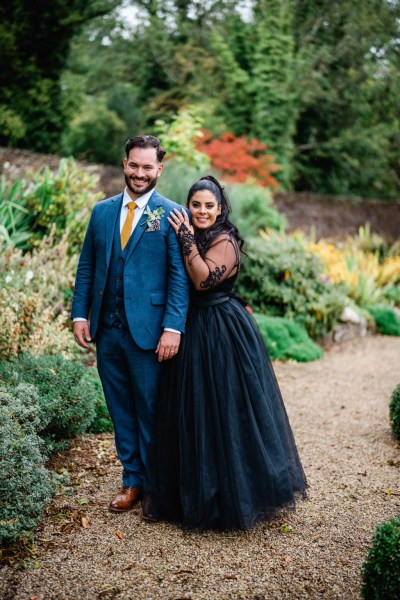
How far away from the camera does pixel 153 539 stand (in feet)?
10.0

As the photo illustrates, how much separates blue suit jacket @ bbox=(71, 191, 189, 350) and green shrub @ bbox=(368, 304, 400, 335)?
6.89m

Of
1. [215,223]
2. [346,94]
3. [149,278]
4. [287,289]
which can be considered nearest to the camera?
[149,278]

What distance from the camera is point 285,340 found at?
734 centimetres

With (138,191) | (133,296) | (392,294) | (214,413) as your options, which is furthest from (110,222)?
(392,294)

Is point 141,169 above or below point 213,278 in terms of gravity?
above

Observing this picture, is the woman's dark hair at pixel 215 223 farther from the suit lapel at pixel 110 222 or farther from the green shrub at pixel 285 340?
the green shrub at pixel 285 340

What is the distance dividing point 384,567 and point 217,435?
1032 millimetres

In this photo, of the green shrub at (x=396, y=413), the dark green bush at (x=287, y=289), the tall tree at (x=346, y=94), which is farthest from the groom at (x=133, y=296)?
the tall tree at (x=346, y=94)

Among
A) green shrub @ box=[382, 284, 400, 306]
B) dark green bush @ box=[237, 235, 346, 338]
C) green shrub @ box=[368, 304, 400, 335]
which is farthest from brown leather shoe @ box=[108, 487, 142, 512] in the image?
green shrub @ box=[382, 284, 400, 306]

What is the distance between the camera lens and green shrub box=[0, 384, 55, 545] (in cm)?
297

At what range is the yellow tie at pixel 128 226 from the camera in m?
3.18

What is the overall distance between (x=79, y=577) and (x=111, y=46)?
19.2 metres

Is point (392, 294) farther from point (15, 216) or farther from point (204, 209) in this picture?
point (204, 209)

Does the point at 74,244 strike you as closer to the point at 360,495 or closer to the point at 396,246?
the point at 360,495
